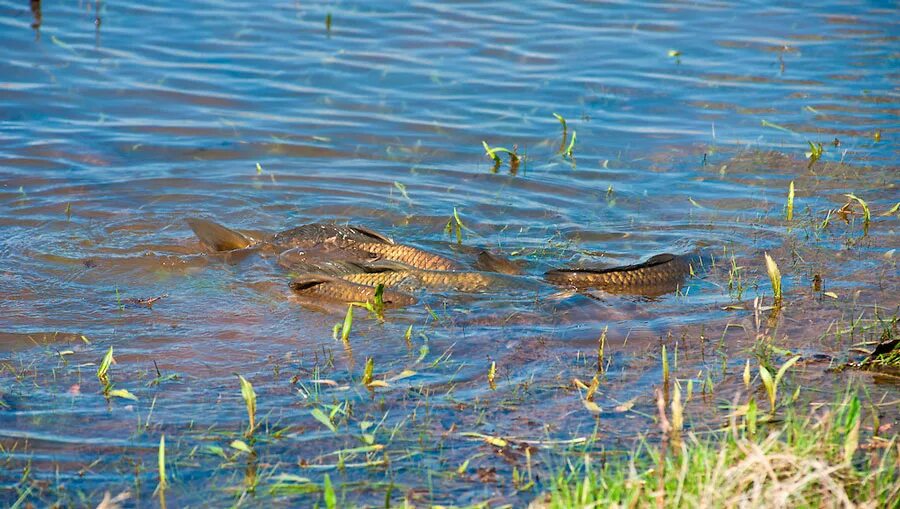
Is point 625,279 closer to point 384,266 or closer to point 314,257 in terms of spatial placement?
point 384,266

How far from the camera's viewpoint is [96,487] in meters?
4.09

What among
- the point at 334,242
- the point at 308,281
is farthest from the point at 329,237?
the point at 308,281

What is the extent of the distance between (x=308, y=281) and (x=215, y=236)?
118 cm

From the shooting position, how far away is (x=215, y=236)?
732cm

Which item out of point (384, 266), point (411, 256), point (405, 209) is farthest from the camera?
point (405, 209)

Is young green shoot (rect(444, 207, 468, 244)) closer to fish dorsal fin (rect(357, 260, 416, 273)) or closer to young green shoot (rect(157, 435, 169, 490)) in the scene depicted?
fish dorsal fin (rect(357, 260, 416, 273))

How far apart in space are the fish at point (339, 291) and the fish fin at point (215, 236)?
3.10 feet

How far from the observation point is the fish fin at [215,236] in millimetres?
7293

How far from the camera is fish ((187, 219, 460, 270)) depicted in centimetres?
695

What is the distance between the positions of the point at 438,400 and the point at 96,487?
1551mm

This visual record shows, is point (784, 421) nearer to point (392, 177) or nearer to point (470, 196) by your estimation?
point (470, 196)

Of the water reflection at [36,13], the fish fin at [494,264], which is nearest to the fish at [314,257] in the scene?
the fish fin at [494,264]

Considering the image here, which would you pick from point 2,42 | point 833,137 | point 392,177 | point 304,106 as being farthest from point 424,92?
point 2,42

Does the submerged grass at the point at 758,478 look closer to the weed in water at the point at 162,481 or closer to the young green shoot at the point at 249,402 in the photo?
the young green shoot at the point at 249,402
